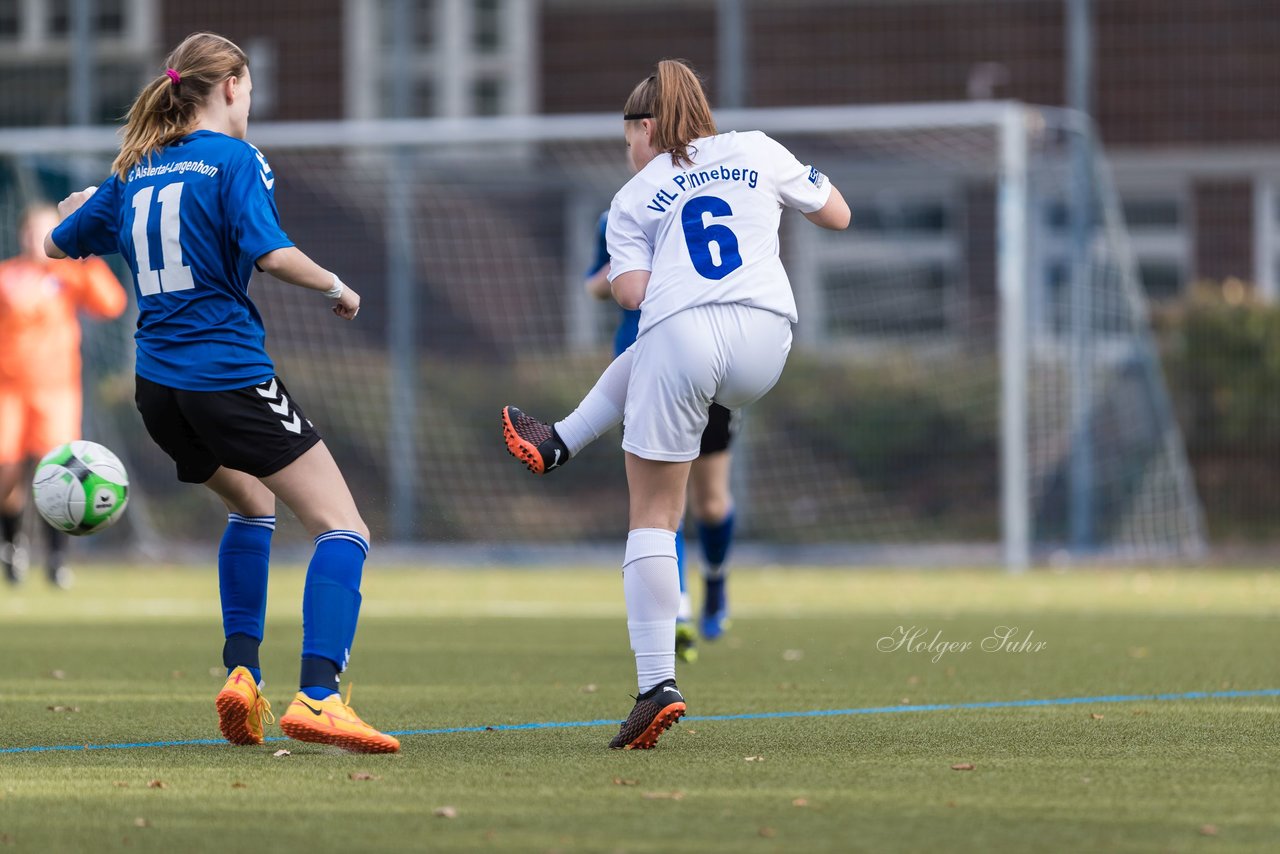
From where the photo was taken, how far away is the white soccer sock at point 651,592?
17.7 feet

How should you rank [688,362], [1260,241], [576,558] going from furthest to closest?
[1260,241]
[576,558]
[688,362]

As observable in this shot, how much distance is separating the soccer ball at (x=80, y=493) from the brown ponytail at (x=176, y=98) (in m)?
1.12

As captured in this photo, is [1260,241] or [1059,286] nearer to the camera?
[1059,286]

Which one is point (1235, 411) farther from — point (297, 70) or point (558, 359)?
point (297, 70)

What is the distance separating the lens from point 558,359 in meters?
16.6

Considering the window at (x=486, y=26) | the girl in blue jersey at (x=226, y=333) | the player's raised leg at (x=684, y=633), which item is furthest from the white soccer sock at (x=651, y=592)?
the window at (x=486, y=26)

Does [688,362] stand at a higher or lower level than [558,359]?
higher

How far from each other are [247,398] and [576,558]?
10.3 m

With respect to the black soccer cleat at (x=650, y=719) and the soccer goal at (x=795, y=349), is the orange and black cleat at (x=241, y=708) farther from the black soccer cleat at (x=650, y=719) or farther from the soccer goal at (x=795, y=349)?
the soccer goal at (x=795, y=349)

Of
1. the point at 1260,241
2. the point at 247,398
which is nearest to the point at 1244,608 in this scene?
the point at 247,398

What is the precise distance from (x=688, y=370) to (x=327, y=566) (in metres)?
1.08

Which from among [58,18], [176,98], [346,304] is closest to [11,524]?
[58,18]

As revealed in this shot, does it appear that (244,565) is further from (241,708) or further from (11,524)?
(11,524)

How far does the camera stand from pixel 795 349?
16.4 m
